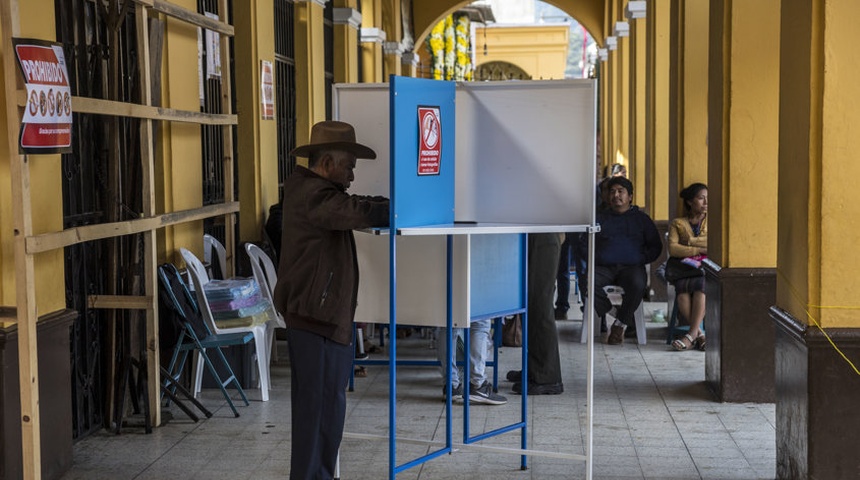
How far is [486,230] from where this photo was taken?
4.62 metres

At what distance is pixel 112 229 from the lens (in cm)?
575

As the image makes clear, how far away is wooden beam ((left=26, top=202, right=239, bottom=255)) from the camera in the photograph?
4.79 metres

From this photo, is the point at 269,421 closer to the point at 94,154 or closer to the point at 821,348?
the point at 94,154

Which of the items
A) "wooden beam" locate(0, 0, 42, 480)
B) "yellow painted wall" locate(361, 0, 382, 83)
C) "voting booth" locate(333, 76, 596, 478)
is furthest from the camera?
"yellow painted wall" locate(361, 0, 382, 83)

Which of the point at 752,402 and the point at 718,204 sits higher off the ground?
the point at 718,204

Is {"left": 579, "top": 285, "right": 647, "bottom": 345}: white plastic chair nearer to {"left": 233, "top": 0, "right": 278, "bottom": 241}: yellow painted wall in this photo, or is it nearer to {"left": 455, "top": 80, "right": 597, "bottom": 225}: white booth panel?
{"left": 233, "top": 0, "right": 278, "bottom": 241}: yellow painted wall

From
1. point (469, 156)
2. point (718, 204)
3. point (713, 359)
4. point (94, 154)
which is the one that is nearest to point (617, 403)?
point (713, 359)

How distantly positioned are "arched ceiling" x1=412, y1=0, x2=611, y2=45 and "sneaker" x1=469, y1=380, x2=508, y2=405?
561 inches

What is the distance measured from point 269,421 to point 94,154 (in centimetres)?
177

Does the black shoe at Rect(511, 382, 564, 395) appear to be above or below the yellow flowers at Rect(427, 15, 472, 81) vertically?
below

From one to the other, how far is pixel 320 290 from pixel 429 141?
0.76 meters

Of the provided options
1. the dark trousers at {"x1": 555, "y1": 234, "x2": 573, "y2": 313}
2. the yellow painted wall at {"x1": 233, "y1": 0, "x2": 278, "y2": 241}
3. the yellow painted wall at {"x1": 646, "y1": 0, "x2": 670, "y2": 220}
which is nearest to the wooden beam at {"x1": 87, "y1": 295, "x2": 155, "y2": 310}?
the yellow painted wall at {"x1": 233, "y1": 0, "x2": 278, "y2": 241}

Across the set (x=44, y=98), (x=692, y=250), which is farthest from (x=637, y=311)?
(x=44, y=98)

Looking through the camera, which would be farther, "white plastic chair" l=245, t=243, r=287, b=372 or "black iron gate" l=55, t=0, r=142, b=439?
"white plastic chair" l=245, t=243, r=287, b=372
